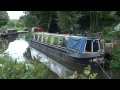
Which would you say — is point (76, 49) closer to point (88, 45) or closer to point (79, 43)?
point (79, 43)

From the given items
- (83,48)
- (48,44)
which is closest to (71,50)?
(83,48)

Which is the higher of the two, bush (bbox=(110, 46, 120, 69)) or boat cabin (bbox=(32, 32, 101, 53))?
boat cabin (bbox=(32, 32, 101, 53))

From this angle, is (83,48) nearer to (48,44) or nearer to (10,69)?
(48,44)

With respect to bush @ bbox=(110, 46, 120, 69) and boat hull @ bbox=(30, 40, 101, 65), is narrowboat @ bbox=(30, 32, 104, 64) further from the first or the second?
bush @ bbox=(110, 46, 120, 69)

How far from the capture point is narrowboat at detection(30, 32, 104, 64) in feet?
40.4

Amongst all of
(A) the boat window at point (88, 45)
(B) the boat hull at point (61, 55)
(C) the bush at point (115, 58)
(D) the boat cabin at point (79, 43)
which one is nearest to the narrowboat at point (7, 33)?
(B) the boat hull at point (61, 55)

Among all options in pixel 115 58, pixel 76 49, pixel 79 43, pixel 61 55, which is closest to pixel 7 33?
pixel 61 55

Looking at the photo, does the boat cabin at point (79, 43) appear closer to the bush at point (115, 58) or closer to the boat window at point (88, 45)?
the boat window at point (88, 45)

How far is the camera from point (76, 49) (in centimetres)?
1304

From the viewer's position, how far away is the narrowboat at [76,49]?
12.3m

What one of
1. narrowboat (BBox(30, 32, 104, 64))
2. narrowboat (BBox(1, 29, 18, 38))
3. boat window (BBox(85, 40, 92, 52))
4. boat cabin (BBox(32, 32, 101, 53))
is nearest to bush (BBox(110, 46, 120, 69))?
narrowboat (BBox(30, 32, 104, 64))
